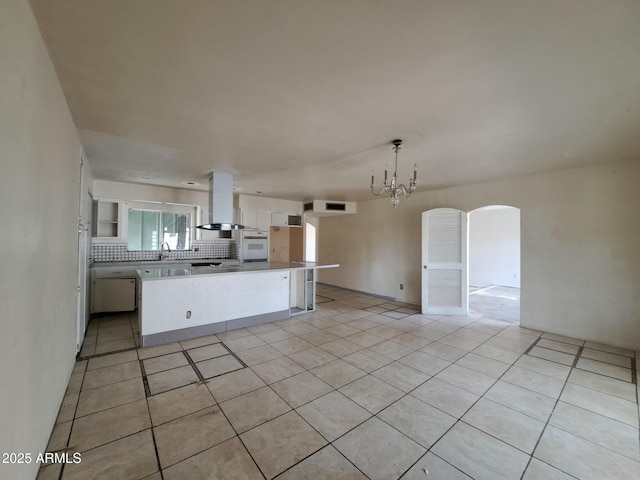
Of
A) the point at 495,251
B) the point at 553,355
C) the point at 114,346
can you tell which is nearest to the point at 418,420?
the point at 553,355

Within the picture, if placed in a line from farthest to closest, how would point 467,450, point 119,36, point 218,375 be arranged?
point 218,375 < point 467,450 < point 119,36

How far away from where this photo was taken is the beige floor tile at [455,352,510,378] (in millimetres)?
2852

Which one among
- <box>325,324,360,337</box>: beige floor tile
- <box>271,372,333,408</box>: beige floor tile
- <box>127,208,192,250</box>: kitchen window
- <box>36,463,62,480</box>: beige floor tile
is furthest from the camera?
<box>127,208,192,250</box>: kitchen window

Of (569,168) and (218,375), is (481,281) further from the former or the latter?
(218,375)

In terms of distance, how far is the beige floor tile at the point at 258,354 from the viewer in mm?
3041

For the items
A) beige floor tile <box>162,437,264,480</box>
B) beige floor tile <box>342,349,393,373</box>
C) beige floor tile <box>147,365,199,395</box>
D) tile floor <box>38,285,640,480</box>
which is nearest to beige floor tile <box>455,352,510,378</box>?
tile floor <box>38,285,640,480</box>

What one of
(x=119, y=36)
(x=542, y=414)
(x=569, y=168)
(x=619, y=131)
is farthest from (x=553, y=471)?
(x=569, y=168)

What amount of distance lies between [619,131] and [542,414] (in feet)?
9.08

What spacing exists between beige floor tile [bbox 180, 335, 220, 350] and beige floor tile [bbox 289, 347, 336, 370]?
1243 millimetres

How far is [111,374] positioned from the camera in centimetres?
268

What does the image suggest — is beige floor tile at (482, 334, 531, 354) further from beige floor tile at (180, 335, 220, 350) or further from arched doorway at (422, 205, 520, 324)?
beige floor tile at (180, 335, 220, 350)

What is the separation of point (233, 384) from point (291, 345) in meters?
1.05

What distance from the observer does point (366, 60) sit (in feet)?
5.15

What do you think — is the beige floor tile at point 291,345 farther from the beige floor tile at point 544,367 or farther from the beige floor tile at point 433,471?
the beige floor tile at point 544,367
